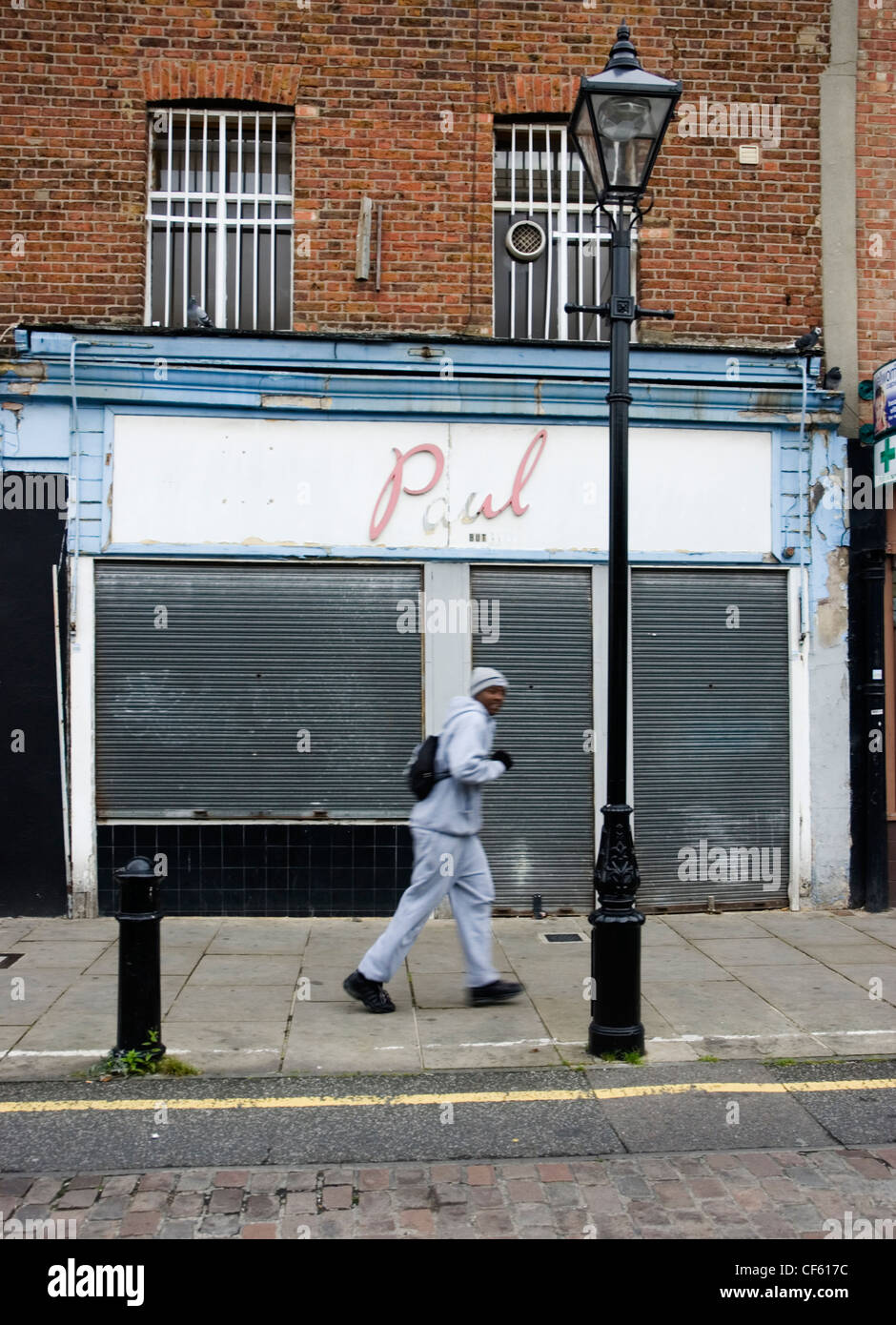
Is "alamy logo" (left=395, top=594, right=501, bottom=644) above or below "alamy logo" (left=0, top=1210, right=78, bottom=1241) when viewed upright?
above

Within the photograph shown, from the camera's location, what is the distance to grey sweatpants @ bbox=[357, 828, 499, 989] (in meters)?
6.24

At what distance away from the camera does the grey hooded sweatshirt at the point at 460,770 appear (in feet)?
20.2

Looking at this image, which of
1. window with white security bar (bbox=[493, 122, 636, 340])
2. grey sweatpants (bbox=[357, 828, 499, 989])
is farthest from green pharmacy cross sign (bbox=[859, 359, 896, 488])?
grey sweatpants (bbox=[357, 828, 499, 989])

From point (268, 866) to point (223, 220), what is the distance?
5595 millimetres

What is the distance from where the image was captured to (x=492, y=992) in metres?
6.46

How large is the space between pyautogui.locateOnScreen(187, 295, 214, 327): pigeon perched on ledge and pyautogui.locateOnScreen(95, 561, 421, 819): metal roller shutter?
210cm

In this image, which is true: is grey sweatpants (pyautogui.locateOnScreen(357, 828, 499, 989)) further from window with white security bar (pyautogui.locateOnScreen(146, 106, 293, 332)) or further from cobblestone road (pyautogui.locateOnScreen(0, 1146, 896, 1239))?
window with white security bar (pyautogui.locateOnScreen(146, 106, 293, 332))

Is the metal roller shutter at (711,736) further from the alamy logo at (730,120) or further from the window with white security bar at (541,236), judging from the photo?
the alamy logo at (730,120)

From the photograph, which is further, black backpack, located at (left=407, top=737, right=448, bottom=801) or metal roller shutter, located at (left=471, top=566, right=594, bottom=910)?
metal roller shutter, located at (left=471, top=566, right=594, bottom=910)

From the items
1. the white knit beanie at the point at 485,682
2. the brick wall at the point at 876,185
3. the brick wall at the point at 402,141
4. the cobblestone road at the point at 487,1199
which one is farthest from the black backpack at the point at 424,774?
the brick wall at the point at 876,185

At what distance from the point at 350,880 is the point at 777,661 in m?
4.16

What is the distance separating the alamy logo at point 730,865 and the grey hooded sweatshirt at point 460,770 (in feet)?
11.4
